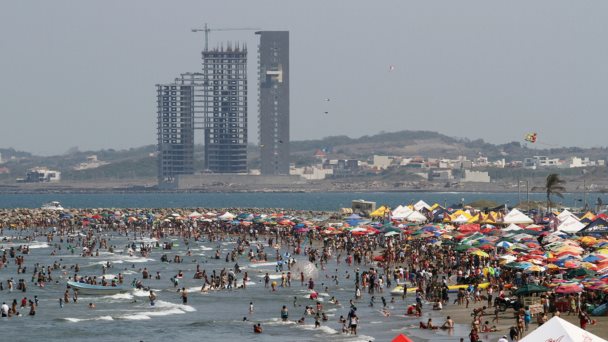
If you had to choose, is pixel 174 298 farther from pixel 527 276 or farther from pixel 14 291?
pixel 527 276

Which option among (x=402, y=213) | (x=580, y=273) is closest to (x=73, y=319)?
(x=580, y=273)

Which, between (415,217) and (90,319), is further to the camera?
(415,217)

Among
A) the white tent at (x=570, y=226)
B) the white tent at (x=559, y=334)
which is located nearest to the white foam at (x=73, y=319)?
the white tent at (x=559, y=334)

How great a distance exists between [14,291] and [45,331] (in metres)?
16.3

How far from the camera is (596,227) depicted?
266 feet

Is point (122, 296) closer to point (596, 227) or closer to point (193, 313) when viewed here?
point (193, 313)

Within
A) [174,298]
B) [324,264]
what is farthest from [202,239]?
[174,298]

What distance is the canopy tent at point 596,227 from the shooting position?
3081 inches

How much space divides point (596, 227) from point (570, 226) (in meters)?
2.50

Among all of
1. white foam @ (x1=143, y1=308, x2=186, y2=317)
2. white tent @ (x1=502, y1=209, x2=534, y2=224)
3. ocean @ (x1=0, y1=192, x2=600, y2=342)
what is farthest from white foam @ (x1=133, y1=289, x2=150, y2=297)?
white tent @ (x1=502, y1=209, x2=534, y2=224)

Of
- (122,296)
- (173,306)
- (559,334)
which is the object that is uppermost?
(559,334)

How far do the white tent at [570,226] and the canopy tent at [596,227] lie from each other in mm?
436

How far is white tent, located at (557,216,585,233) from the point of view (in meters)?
79.2

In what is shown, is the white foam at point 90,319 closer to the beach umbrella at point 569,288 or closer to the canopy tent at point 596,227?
the beach umbrella at point 569,288
